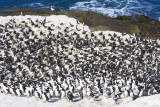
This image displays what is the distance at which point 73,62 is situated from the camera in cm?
2761

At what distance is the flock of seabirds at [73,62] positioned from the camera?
21750 mm

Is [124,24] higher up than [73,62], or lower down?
higher up

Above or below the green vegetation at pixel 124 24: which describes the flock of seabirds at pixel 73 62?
below

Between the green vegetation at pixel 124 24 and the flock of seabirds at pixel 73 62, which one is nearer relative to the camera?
the flock of seabirds at pixel 73 62

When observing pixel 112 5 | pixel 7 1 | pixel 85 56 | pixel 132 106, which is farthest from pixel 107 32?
pixel 7 1

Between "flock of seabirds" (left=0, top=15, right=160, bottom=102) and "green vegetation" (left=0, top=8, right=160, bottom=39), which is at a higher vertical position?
"green vegetation" (left=0, top=8, right=160, bottom=39)

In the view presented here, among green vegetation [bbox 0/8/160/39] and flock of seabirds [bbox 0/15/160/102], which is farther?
green vegetation [bbox 0/8/160/39]

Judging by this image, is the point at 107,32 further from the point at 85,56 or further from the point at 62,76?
the point at 62,76

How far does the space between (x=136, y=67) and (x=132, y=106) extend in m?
9.73

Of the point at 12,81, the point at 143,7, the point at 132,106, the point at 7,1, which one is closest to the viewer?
the point at 132,106

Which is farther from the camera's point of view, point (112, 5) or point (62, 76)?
point (112, 5)

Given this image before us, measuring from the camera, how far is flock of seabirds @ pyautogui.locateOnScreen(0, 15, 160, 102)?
21750 millimetres

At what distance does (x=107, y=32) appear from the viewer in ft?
106

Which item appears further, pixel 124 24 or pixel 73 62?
pixel 124 24
